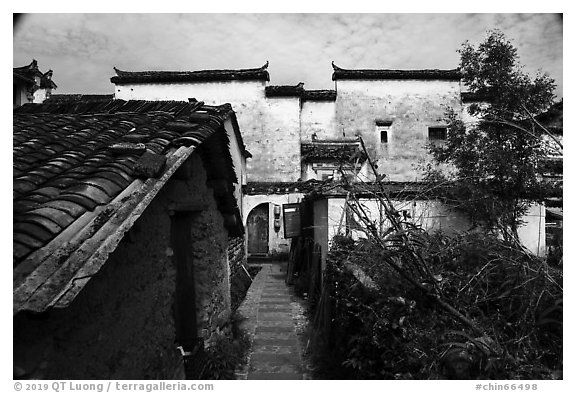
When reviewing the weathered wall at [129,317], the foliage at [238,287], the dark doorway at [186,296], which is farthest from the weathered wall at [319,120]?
the dark doorway at [186,296]

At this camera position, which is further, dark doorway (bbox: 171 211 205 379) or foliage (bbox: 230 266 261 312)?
foliage (bbox: 230 266 261 312)

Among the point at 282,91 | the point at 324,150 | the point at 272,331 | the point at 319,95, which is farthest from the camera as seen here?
the point at 319,95

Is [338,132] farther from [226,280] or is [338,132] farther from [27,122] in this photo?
[27,122]

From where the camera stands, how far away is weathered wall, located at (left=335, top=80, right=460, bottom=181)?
19391mm

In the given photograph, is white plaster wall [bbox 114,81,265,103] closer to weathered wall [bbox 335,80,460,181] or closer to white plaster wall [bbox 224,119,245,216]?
white plaster wall [bbox 224,119,245,216]

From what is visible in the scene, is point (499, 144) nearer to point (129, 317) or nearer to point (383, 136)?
point (129, 317)

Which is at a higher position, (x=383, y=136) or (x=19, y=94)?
(x=383, y=136)

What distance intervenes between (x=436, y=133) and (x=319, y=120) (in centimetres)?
647

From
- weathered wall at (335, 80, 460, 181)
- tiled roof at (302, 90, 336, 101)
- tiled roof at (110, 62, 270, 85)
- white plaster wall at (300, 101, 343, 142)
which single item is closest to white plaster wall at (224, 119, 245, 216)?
tiled roof at (110, 62, 270, 85)

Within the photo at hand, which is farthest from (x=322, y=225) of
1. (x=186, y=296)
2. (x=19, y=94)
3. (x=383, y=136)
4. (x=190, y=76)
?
(x=383, y=136)

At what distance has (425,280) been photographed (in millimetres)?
3320

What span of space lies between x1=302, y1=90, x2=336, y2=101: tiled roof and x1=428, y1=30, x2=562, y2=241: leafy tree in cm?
1069

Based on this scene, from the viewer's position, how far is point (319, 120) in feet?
63.6
